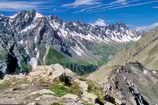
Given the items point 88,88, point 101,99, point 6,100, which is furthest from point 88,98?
point 6,100

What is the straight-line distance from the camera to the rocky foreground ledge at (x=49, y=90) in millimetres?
27828

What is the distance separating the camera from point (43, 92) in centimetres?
2962

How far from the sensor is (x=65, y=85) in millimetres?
33625

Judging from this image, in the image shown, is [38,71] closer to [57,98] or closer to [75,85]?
[75,85]

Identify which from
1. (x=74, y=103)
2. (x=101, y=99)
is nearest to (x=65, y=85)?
(x=101, y=99)

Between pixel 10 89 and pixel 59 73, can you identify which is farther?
pixel 59 73

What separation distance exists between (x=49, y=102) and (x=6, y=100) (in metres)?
5.04

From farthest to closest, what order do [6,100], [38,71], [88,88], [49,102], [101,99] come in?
[38,71] → [88,88] → [101,99] → [6,100] → [49,102]

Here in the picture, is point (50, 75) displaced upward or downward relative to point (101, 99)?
upward

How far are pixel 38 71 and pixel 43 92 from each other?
422 inches

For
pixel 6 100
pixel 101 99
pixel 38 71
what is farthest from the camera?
pixel 38 71

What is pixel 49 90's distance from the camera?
30156mm

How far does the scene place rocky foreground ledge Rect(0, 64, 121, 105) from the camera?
2783cm

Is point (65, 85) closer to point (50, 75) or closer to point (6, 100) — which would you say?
point (50, 75)
